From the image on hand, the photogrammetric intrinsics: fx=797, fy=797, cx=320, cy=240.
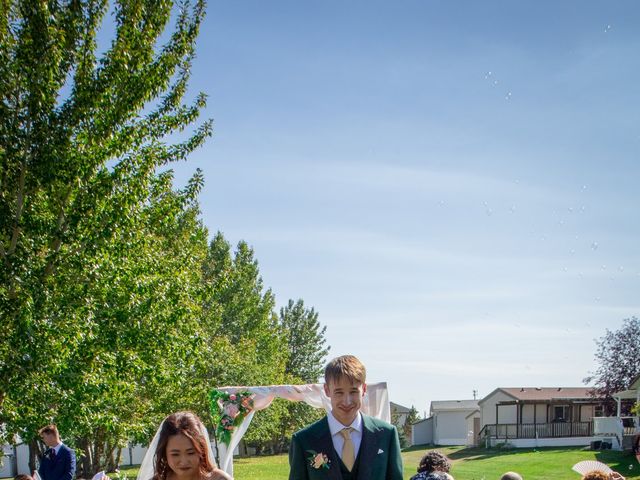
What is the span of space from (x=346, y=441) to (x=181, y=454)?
3.08 ft

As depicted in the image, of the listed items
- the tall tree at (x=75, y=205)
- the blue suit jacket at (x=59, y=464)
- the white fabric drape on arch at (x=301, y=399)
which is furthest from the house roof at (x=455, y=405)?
the blue suit jacket at (x=59, y=464)

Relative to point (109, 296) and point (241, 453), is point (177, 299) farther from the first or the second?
point (241, 453)

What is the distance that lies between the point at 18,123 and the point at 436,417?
2374 inches

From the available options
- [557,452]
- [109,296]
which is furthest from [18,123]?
[557,452]

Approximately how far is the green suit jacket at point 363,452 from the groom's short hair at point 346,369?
29 centimetres

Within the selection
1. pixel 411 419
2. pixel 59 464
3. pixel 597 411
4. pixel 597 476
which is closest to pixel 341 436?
pixel 597 476

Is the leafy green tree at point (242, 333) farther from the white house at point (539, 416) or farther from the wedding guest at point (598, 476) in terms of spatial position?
the wedding guest at point (598, 476)

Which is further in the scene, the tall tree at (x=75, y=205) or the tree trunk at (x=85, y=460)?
the tree trunk at (x=85, y=460)

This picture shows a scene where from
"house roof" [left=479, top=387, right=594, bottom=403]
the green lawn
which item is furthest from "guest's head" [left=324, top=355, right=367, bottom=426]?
"house roof" [left=479, top=387, right=594, bottom=403]

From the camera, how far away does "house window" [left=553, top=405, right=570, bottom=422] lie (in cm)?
5490

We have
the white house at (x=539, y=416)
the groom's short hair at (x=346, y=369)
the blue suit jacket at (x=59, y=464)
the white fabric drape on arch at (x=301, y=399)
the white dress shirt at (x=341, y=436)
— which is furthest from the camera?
the white house at (x=539, y=416)

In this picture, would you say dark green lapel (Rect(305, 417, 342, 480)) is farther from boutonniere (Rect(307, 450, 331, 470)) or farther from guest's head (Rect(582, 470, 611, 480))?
guest's head (Rect(582, 470, 611, 480))

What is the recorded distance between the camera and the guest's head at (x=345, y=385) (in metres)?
4.14


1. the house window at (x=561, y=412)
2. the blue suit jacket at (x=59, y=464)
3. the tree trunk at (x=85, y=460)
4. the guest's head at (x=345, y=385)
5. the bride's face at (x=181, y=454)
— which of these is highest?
A: the guest's head at (x=345, y=385)
